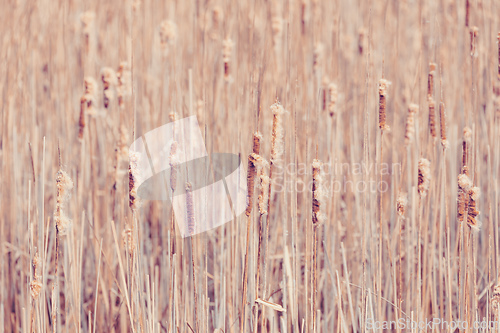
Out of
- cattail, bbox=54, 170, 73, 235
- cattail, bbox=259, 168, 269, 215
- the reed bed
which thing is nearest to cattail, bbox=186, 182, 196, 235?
the reed bed

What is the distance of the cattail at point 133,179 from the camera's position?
92 centimetres

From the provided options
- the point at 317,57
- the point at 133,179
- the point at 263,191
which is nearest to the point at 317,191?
the point at 263,191

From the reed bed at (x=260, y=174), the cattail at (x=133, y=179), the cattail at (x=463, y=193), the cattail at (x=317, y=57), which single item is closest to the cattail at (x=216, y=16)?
the reed bed at (x=260, y=174)

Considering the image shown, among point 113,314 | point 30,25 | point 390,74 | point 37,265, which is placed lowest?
point 113,314

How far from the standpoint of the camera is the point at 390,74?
1687mm

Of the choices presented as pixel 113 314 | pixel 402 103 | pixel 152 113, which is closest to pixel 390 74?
pixel 402 103

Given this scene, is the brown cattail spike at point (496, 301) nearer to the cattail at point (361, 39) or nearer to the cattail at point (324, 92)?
the cattail at point (324, 92)

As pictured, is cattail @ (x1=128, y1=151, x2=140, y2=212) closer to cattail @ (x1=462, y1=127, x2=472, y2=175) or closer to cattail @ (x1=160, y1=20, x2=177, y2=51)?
cattail @ (x1=160, y1=20, x2=177, y2=51)

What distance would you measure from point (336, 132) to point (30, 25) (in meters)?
1.07

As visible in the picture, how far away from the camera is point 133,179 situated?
920 mm

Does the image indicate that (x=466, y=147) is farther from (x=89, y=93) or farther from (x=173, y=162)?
(x=89, y=93)

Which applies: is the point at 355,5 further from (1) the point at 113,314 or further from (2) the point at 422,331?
(1) the point at 113,314

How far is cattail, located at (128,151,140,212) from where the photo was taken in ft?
3.02

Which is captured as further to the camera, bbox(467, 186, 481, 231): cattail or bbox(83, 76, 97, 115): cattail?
bbox(83, 76, 97, 115): cattail
